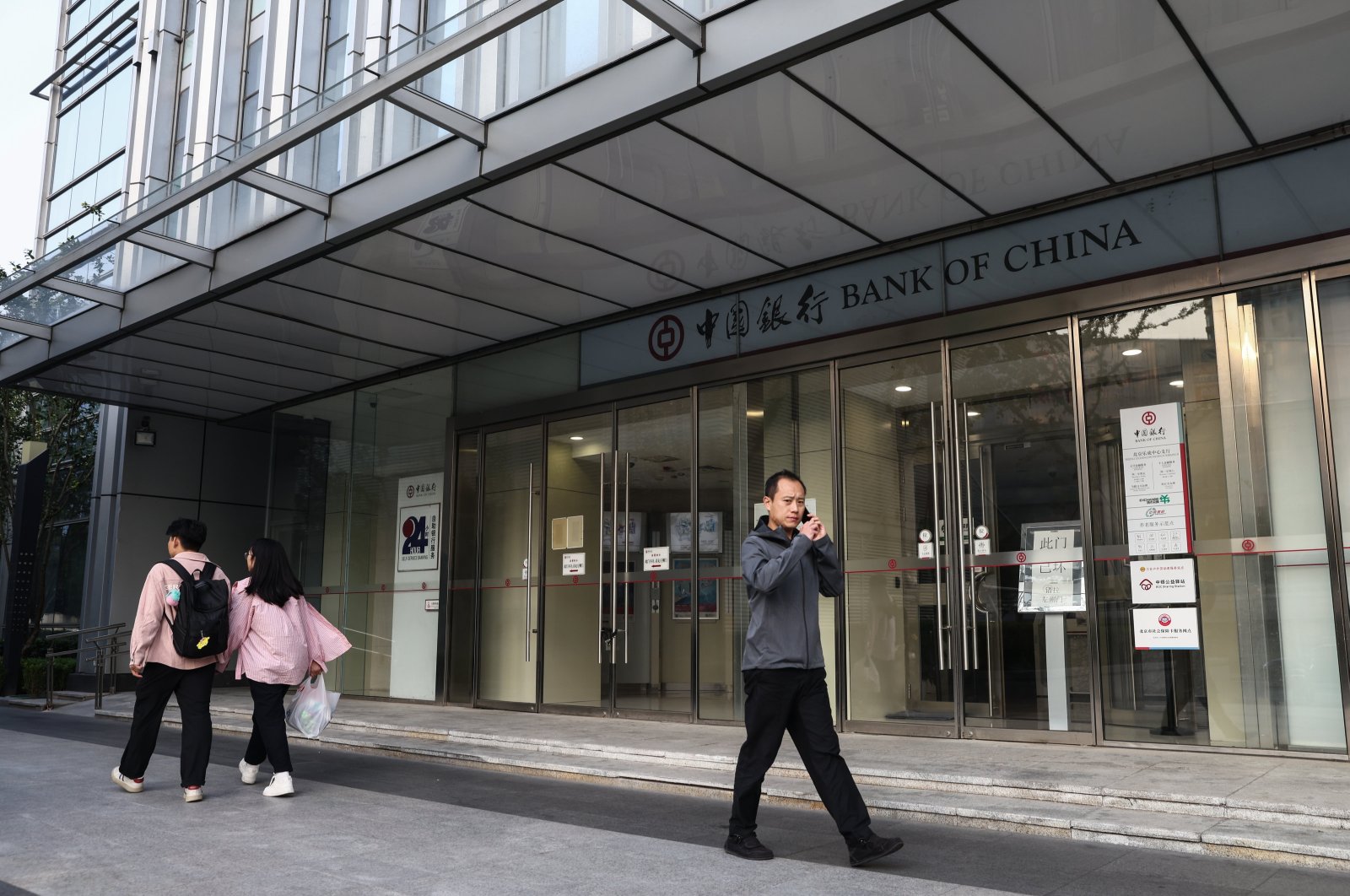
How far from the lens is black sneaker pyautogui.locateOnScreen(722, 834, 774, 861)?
4578mm

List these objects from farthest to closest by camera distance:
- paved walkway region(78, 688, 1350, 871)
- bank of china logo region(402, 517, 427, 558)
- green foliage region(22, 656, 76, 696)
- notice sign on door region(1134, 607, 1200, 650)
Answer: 1. green foliage region(22, 656, 76, 696)
2. bank of china logo region(402, 517, 427, 558)
3. notice sign on door region(1134, 607, 1200, 650)
4. paved walkway region(78, 688, 1350, 871)

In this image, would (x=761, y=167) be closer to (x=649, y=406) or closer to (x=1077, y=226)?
(x=1077, y=226)

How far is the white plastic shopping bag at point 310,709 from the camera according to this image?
267 inches

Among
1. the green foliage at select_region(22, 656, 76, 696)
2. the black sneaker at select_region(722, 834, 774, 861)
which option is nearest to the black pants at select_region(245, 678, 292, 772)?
the black sneaker at select_region(722, 834, 774, 861)

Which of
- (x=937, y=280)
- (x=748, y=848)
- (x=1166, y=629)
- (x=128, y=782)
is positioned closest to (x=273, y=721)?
(x=128, y=782)

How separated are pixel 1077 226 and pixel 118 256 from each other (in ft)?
32.1

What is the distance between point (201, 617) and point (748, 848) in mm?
3732

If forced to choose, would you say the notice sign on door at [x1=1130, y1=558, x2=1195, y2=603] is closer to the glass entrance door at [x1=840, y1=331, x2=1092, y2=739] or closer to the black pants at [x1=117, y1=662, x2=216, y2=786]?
the glass entrance door at [x1=840, y1=331, x2=1092, y2=739]

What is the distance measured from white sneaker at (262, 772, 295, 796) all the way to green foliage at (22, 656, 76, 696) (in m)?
11.0

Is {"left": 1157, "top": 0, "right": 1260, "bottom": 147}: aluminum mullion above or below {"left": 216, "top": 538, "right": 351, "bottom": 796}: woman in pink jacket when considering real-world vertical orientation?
above

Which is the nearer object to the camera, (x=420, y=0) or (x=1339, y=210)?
(x=1339, y=210)

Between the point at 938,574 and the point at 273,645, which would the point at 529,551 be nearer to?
the point at 938,574

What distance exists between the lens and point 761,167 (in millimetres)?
7723

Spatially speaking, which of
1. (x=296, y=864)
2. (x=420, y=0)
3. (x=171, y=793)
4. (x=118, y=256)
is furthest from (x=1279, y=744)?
(x=118, y=256)
